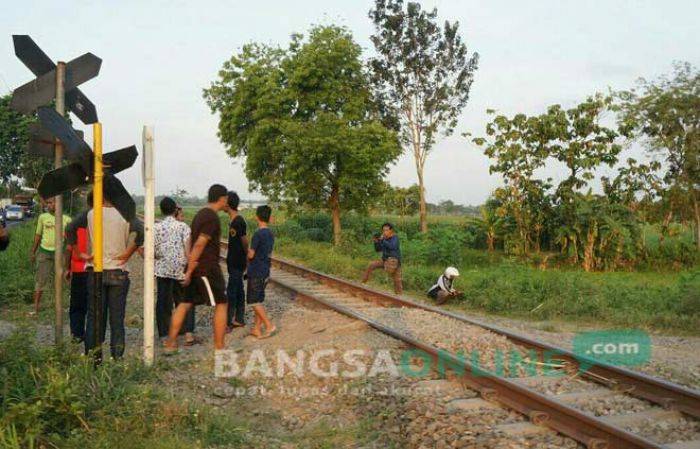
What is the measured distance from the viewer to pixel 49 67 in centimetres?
622

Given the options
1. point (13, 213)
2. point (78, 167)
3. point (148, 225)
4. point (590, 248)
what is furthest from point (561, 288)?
point (13, 213)

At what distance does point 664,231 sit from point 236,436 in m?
18.9

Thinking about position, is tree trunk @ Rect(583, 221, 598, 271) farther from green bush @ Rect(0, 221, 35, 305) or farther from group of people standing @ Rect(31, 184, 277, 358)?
green bush @ Rect(0, 221, 35, 305)

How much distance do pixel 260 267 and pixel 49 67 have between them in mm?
3423

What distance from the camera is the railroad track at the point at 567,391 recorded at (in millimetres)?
4910

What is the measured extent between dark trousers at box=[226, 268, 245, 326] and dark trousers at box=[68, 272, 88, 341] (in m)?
1.92

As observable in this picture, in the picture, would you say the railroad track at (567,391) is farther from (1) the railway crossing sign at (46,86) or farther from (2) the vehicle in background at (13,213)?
(2) the vehicle in background at (13,213)

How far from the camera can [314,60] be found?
82.0 ft

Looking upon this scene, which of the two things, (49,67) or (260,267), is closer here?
(49,67)

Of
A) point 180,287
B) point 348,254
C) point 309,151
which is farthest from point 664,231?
point 180,287

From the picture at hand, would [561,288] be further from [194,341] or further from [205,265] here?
[205,265]

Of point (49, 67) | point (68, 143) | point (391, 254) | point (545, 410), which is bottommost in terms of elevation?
point (545, 410)

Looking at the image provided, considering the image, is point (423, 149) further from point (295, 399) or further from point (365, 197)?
point (295, 399)

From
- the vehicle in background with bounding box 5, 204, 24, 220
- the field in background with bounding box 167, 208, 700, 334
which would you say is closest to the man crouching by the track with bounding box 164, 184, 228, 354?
the field in background with bounding box 167, 208, 700, 334
